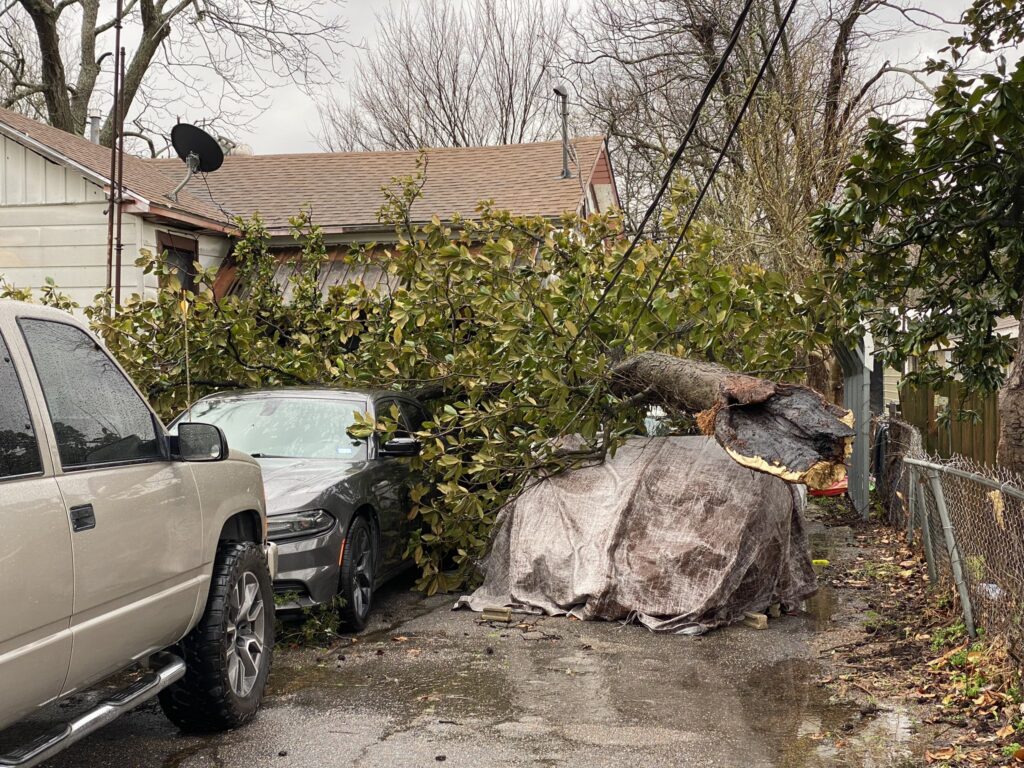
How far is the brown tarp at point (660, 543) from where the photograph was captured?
25.2ft

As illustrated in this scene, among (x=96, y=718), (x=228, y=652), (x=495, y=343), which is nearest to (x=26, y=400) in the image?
(x=96, y=718)

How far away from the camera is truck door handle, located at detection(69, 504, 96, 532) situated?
12.5 ft

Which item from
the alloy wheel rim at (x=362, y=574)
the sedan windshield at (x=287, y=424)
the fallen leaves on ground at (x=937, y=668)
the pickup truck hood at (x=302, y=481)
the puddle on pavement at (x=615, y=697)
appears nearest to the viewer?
the fallen leaves on ground at (x=937, y=668)

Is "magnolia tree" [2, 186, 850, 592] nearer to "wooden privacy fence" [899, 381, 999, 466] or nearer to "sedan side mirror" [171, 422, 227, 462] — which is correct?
"wooden privacy fence" [899, 381, 999, 466]

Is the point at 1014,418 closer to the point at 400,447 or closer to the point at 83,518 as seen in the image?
the point at 400,447

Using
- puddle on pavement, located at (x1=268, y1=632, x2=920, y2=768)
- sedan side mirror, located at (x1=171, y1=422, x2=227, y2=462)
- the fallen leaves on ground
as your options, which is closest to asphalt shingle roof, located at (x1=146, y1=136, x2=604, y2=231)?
the fallen leaves on ground

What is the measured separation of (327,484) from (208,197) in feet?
39.5

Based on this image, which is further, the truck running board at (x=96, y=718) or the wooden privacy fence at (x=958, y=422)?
the wooden privacy fence at (x=958, y=422)

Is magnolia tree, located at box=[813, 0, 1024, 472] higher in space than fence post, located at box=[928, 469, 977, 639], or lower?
higher

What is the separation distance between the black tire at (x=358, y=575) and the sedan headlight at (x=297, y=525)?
30 cm

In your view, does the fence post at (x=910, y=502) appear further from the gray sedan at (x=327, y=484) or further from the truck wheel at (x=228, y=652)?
the truck wheel at (x=228, y=652)

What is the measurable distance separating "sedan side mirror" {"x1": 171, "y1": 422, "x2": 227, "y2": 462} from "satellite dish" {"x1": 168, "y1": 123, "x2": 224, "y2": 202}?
11617 millimetres

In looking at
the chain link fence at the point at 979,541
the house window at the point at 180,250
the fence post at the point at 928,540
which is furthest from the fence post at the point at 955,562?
the house window at the point at 180,250

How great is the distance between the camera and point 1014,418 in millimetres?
6312
